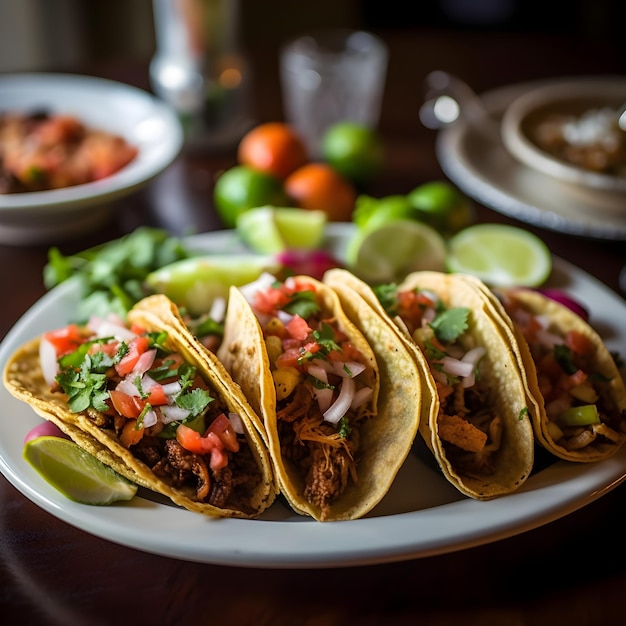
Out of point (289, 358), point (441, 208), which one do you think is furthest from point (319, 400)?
point (441, 208)

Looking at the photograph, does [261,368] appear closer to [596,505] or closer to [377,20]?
[596,505]

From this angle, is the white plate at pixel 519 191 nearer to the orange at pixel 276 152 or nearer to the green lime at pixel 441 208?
the green lime at pixel 441 208

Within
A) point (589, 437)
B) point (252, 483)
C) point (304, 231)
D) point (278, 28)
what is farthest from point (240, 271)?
point (278, 28)

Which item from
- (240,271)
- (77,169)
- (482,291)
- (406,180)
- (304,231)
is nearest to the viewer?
(482,291)

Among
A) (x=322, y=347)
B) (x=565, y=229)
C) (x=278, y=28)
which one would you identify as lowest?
(x=278, y=28)

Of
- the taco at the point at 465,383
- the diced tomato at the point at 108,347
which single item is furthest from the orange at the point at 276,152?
the diced tomato at the point at 108,347

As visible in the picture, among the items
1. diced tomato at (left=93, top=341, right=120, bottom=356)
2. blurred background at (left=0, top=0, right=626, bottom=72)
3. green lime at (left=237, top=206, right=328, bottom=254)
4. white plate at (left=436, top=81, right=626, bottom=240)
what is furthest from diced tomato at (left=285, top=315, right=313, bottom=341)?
blurred background at (left=0, top=0, right=626, bottom=72)
